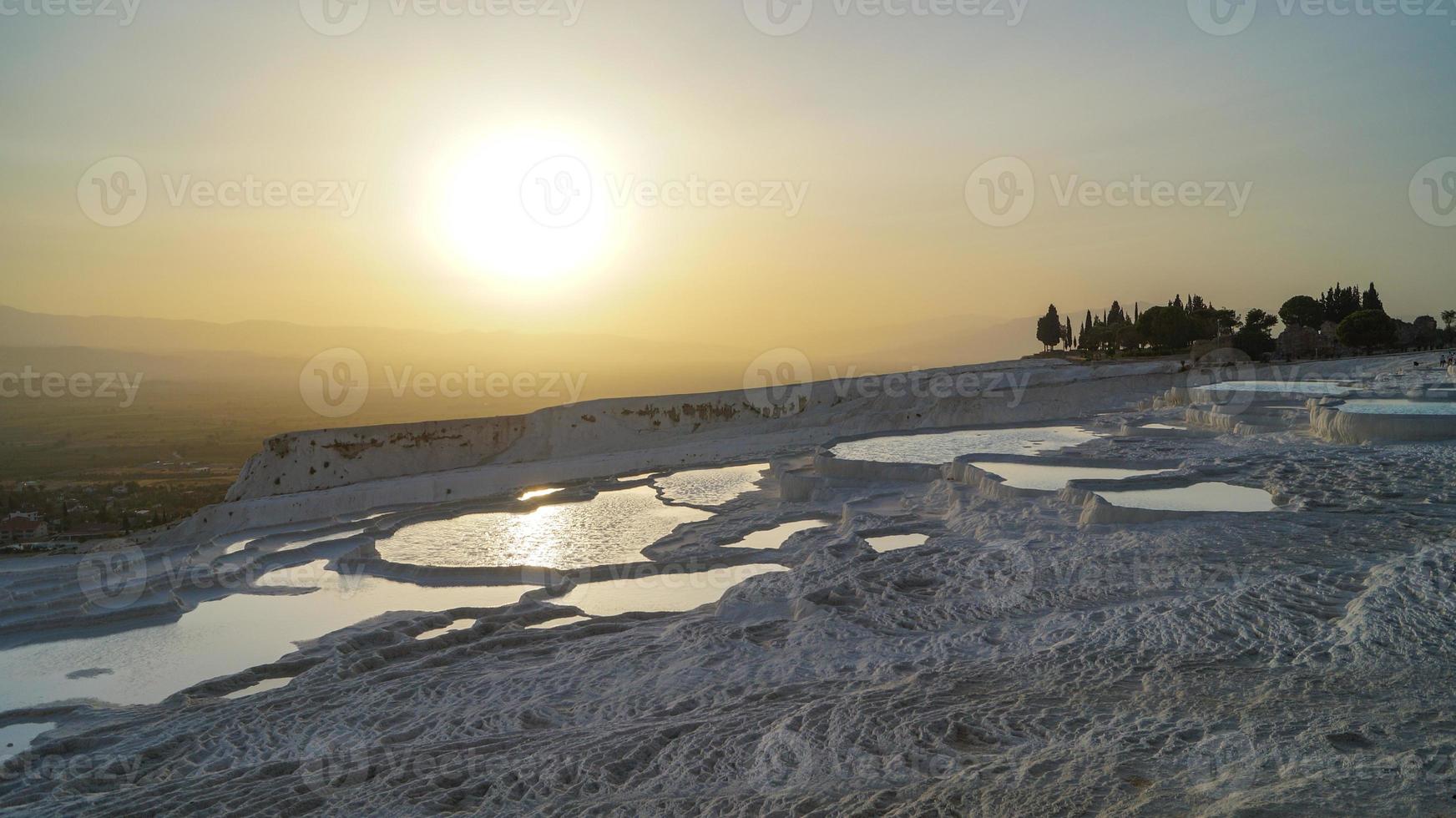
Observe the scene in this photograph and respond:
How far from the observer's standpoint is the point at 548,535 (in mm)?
11516

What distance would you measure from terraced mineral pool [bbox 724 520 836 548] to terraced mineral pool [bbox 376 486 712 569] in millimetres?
1188

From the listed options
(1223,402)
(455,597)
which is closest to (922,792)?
(455,597)

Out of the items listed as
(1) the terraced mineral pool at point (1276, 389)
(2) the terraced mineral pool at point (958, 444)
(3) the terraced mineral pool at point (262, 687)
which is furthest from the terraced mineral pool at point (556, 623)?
→ (1) the terraced mineral pool at point (1276, 389)

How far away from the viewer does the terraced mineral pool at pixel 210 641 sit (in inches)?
264

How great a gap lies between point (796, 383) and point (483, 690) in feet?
58.4

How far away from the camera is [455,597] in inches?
345

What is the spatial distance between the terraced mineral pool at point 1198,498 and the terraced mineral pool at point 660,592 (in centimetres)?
443

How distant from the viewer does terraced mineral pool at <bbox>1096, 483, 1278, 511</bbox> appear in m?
9.74

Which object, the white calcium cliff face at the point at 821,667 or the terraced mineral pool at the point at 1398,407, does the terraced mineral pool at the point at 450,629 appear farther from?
the terraced mineral pool at the point at 1398,407

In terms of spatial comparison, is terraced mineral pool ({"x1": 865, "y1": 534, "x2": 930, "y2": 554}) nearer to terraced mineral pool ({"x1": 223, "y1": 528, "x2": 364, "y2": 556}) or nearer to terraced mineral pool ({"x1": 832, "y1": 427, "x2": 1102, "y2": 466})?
terraced mineral pool ({"x1": 832, "y1": 427, "x2": 1102, "y2": 466})

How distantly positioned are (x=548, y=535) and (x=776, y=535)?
3.10m

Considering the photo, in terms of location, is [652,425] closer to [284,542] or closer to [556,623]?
[284,542]

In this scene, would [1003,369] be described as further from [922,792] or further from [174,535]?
[922,792]

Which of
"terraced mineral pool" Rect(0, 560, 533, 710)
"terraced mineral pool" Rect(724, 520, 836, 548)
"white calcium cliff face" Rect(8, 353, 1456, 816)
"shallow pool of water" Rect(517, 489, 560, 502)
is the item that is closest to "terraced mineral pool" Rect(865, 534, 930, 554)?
→ "white calcium cliff face" Rect(8, 353, 1456, 816)
